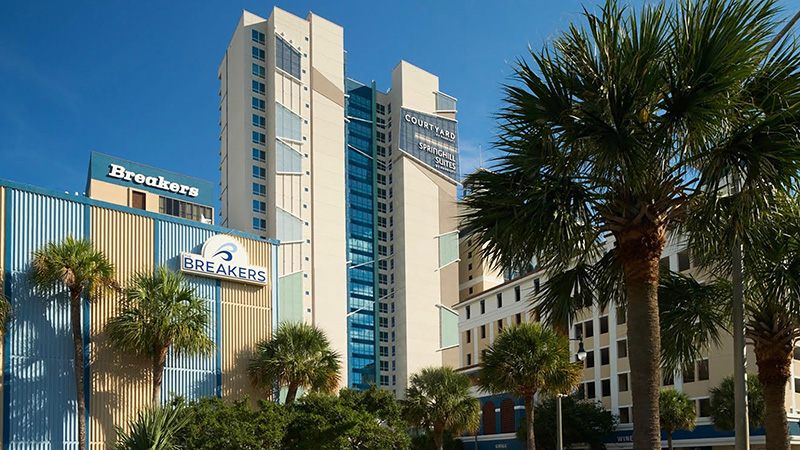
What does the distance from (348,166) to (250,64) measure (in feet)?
77.5

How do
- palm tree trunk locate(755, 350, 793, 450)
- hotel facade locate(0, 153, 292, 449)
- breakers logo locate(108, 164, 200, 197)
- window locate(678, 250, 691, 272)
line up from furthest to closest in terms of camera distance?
breakers logo locate(108, 164, 200, 197) < window locate(678, 250, 691, 272) < hotel facade locate(0, 153, 292, 449) < palm tree trunk locate(755, 350, 793, 450)

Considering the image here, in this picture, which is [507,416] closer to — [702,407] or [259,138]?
[702,407]

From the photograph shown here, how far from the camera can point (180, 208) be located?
87812mm

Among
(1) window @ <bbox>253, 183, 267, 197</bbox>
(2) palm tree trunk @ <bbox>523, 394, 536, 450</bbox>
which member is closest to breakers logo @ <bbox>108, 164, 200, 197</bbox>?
(1) window @ <bbox>253, 183, 267, 197</bbox>

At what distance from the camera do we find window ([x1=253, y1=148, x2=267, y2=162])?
95.6m

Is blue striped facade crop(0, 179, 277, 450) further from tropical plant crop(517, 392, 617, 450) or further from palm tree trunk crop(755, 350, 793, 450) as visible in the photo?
tropical plant crop(517, 392, 617, 450)

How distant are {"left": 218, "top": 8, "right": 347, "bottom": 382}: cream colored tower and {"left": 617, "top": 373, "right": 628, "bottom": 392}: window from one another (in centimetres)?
4001

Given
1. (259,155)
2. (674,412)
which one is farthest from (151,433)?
(259,155)

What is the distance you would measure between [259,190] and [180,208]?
10.7m

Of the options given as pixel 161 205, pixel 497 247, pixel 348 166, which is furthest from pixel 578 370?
pixel 348 166

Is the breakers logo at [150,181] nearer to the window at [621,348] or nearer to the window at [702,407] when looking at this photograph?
the window at [621,348]

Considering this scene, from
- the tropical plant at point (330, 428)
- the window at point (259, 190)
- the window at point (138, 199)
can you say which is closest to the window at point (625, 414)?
the tropical plant at point (330, 428)

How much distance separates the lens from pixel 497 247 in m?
13.7

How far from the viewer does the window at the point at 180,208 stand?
86.6 m
